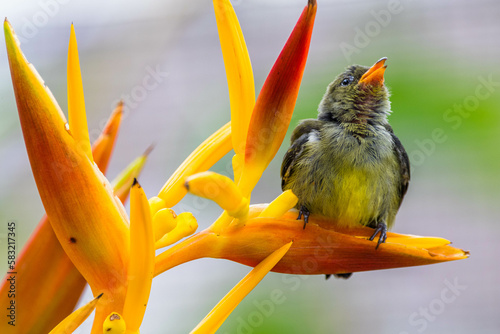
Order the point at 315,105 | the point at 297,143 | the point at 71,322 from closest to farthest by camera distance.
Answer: the point at 71,322
the point at 297,143
the point at 315,105

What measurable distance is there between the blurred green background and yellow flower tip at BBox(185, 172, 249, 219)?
3.44 ft

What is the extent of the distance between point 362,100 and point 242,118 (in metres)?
0.69

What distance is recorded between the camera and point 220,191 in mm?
545

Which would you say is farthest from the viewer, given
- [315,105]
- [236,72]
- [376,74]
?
[315,105]

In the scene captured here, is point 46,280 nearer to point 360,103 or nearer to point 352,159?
point 352,159

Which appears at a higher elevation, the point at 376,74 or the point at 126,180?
the point at 376,74

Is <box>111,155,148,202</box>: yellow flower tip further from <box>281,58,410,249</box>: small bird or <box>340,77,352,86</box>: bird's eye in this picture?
<box>340,77,352,86</box>: bird's eye

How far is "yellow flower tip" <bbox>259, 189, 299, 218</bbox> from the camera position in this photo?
0.69m

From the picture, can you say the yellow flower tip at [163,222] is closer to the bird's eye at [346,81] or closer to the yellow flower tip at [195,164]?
the yellow flower tip at [195,164]

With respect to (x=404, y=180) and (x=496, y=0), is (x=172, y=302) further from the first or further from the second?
(x=496, y=0)

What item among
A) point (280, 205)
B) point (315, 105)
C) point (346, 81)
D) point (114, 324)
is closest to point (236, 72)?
point (280, 205)

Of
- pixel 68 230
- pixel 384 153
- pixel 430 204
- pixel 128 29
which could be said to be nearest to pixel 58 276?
pixel 68 230

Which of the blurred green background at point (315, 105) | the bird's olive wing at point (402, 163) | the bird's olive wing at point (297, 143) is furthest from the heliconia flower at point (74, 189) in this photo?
the blurred green background at point (315, 105)

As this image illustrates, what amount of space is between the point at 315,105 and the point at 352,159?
1.65 ft
